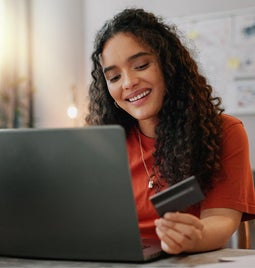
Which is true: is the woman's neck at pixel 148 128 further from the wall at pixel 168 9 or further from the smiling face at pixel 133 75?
the wall at pixel 168 9

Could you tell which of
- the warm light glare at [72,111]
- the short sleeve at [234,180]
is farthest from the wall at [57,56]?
the short sleeve at [234,180]

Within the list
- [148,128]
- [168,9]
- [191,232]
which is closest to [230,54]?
[168,9]

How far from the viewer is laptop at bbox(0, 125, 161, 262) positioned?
865 millimetres

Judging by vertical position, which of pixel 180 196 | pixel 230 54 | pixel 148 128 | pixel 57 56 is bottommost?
pixel 180 196

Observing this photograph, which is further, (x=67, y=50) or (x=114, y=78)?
(x=67, y=50)

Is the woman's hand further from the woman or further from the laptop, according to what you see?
the woman

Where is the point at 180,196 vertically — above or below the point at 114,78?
below

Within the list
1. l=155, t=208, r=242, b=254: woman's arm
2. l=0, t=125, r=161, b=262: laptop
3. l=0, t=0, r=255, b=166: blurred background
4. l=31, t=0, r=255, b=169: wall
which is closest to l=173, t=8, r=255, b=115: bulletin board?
l=0, t=0, r=255, b=166: blurred background

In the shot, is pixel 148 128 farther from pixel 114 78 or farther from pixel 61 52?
pixel 61 52

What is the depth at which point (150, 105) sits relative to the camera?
136cm

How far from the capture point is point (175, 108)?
4.51 feet

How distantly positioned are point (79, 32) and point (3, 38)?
0.56m

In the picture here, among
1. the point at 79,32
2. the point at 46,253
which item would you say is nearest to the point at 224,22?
the point at 79,32

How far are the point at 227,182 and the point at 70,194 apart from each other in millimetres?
465
